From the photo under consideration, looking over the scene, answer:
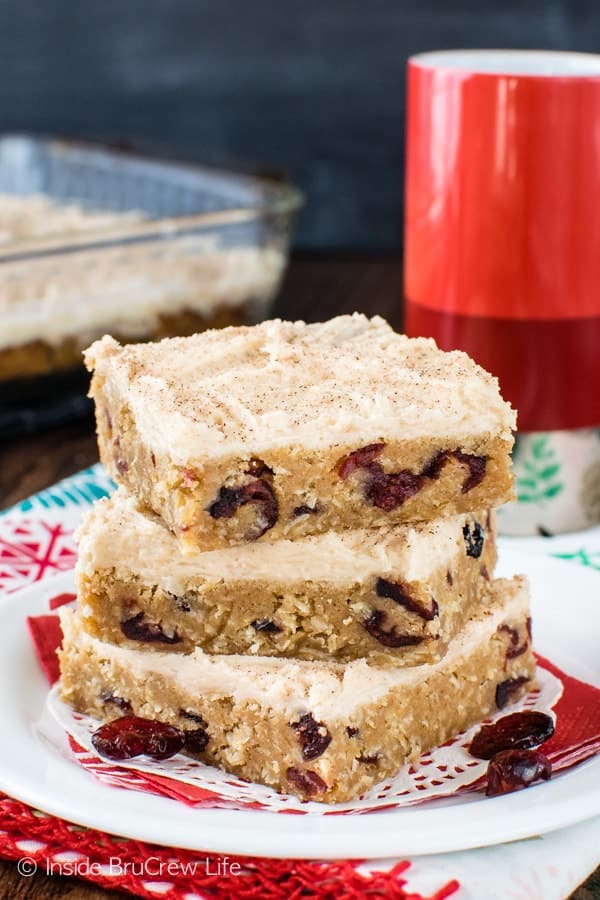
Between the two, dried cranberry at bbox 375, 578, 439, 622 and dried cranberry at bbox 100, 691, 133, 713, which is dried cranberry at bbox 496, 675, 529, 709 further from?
dried cranberry at bbox 100, 691, 133, 713

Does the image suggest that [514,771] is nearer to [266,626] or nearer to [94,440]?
[266,626]

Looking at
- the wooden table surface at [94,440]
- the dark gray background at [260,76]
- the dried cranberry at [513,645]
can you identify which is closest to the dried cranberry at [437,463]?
the dried cranberry at [513,645]

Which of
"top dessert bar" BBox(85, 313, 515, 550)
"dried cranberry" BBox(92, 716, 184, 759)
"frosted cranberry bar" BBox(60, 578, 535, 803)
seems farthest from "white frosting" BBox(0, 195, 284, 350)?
"dried cranberry" BBox(92, 716, 184, 759)

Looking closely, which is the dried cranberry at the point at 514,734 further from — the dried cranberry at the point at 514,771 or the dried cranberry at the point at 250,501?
the dried cranberry at the point at 250,501

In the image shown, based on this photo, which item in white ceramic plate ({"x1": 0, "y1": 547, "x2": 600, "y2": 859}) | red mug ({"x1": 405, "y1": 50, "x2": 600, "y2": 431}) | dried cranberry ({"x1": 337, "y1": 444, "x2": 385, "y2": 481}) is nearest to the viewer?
white ceramic plate ({"x1": 0, "y1": 547, "x2": 600, "y2": 859})

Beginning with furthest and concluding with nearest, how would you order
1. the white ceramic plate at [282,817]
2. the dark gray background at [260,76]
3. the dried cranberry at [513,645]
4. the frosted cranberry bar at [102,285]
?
the dark gray background at [260,76]
the frosted cranberry bar at [102,285]
the dried cranberry at [513,645]
the white ceramic plate at [282,817]

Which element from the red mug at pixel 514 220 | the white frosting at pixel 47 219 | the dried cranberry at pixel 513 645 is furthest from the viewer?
the white frosting at pixel 47 219

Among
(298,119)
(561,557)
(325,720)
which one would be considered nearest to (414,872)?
(325,720)
